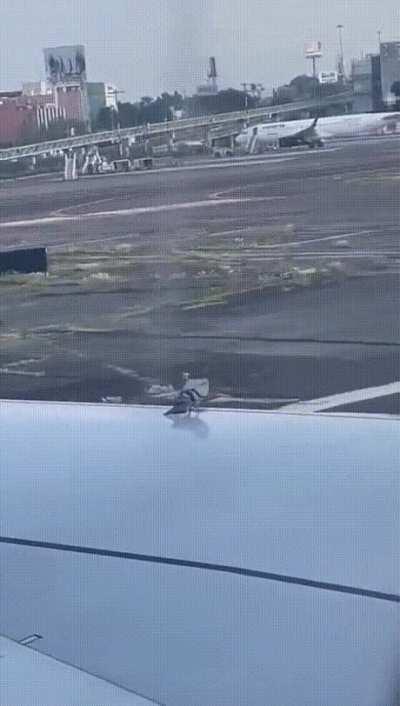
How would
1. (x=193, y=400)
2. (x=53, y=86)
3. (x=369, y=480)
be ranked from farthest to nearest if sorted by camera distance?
(x=53, y=86), (x=193, y=400), (x=369, y=480)

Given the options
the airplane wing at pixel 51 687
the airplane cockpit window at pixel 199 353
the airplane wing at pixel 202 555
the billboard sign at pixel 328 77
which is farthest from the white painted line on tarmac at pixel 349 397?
the airplane wing at pixel 51 687

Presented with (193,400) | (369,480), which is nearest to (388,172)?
(193,400)

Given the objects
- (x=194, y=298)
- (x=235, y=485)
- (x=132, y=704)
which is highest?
(x=194, y=298)

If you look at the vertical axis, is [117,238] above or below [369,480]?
above

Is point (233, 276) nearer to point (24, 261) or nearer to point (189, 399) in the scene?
point (24, 261)

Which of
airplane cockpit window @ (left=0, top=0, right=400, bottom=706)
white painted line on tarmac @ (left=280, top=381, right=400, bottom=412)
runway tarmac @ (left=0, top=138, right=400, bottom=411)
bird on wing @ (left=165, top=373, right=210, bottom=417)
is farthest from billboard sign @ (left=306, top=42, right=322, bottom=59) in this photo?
bird on wing @ (left=165, top=373, right=210, bottom=417)

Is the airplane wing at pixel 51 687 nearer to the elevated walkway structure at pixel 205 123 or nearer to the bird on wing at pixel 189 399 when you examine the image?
the bird on wing at pixel 189 399

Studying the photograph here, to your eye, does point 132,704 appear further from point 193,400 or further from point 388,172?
point 388,172
